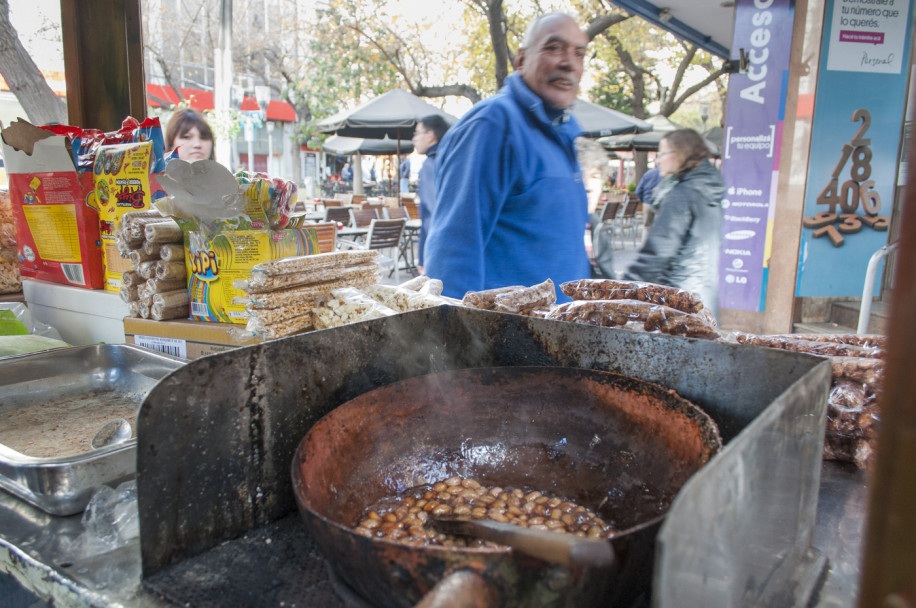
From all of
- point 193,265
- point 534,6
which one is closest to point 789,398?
point 193,265

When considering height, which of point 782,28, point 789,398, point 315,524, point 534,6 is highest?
point 534,6

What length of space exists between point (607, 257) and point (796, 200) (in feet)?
11.0

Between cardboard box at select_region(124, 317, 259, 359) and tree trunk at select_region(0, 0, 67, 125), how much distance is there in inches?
113

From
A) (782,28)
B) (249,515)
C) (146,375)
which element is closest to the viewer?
(249,515)

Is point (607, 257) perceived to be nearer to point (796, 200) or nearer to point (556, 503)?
point (556, 503)

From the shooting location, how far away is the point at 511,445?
1498mm

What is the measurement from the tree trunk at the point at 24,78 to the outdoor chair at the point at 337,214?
5219mm

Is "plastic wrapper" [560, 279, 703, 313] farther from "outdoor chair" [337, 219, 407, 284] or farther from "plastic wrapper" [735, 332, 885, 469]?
"outdoor chair" [337, 219, 407, 284]

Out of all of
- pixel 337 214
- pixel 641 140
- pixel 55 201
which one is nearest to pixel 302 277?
pixel 55 201

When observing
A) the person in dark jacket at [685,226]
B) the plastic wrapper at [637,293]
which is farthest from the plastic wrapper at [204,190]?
the person in dark jacket at [685,226]

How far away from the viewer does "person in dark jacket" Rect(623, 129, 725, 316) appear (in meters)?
3.44

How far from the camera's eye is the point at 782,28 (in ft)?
17.9

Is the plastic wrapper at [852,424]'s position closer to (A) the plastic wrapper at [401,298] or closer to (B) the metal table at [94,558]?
(B) the metal table at [94,558]

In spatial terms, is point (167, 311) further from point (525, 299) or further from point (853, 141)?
point (853, 141)
